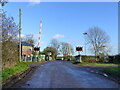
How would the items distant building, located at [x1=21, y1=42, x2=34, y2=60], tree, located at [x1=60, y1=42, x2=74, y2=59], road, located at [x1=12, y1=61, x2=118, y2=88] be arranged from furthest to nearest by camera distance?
tree, located at [x1=60, y1=42, x2=74, y2=59] < distant building, located at [x1=21, y1=42, x2=34, y2=60] < road, located at [x1=12, y1=61, x2=118, y2=88]

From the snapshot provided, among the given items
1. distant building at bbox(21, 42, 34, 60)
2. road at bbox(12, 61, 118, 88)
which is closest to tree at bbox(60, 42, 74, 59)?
distant building at bbox(21, 42, 34, 60)

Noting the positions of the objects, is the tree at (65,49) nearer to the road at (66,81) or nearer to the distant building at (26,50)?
the distant building at (26,50)

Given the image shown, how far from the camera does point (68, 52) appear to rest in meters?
120

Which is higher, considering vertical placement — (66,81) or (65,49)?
(65,49)

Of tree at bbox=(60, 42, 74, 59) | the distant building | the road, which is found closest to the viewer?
the road

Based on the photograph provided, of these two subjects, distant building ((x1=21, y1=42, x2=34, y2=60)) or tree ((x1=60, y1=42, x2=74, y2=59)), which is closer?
distant building ((x1=21, y1=42, x2=34, y2=60))

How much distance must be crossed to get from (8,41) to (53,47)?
96.5 meters

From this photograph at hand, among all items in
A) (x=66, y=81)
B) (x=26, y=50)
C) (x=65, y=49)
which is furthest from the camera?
(x=65, y=49)

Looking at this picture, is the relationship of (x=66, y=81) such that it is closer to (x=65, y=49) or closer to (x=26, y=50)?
(x=26, y=50)

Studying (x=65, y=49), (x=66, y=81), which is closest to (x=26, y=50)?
(x=65, y=49)

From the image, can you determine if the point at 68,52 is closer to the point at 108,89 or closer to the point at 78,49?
the point at 78,49

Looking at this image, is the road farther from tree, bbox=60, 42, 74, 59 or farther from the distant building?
tree, bbox=60, 42, 74, 59

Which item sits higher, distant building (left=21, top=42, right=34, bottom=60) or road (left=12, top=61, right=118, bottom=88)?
distant building (left=21, top=42, right=34, bottom=60)

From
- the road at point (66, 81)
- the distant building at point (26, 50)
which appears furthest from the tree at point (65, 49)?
the road at point (66, 81)
